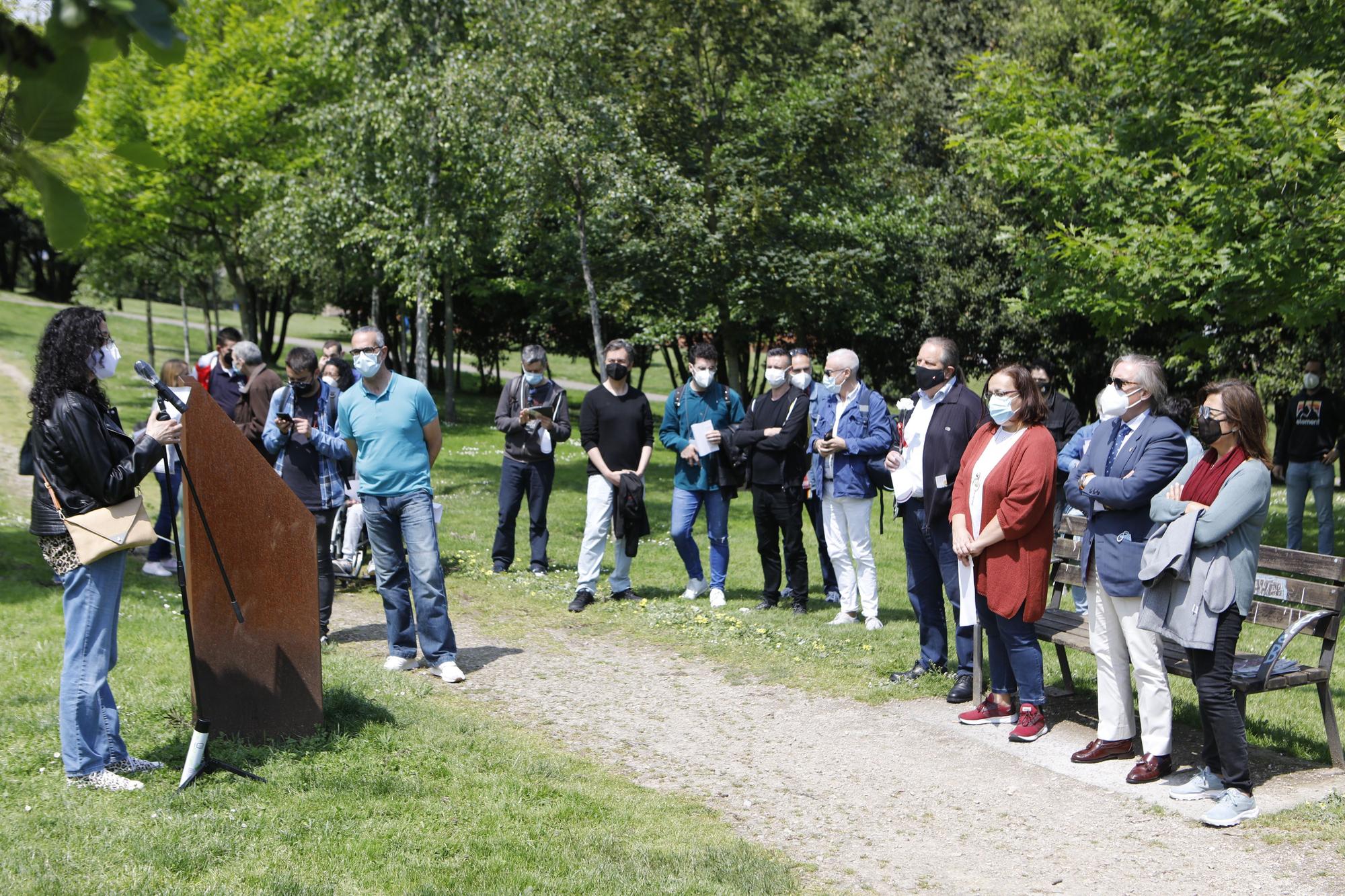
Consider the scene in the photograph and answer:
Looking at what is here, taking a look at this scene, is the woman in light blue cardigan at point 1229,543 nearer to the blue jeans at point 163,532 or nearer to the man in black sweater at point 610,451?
the man in black sweater at point 610,451

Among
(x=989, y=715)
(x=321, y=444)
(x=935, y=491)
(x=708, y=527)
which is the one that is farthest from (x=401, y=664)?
(x=989, y=715)

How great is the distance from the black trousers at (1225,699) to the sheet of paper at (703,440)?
194 inches

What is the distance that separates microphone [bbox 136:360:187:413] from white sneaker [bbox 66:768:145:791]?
1646 mm

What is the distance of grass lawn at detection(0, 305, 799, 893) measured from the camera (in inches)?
170

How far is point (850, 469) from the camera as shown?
8922 mm

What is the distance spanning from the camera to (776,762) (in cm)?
604

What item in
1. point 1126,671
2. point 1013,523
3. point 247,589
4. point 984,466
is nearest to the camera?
point 247,589

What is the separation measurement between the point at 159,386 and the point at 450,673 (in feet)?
10.6

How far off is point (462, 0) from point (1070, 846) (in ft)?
54.1

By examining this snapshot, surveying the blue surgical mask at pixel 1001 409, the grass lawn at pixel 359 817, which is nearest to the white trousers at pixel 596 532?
the grass lawn at pixel 359 817

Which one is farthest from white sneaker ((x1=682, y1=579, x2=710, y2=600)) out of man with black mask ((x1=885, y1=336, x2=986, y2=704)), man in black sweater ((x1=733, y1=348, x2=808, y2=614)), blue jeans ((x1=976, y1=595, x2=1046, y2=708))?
blue jeans ((x1=976, y1=595, x2=1046, y2=708))

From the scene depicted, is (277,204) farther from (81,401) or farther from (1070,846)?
(1070,846)

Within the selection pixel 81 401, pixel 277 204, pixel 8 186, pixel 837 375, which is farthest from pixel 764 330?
pixel 8 186

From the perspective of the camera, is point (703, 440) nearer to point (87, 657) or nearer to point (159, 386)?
point (159, 386)
